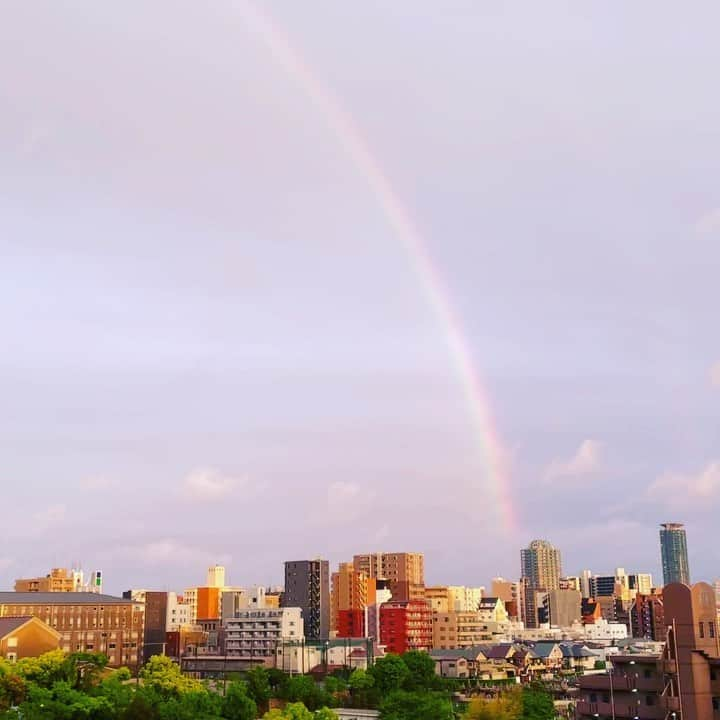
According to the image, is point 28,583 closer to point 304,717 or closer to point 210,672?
point 210,672

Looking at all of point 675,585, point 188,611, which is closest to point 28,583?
point 188,611

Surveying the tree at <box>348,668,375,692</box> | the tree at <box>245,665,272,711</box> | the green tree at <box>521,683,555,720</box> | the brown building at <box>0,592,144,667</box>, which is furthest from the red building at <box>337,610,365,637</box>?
the green tree at <box>521,683,555,720</box>

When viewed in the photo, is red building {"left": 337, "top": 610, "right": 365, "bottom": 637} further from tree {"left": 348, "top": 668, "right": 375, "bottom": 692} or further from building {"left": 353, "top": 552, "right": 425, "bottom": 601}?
tree {"left": 348, "top": 668, "right": 375, "bottom": 692}

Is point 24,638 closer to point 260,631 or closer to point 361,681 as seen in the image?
point 361,681

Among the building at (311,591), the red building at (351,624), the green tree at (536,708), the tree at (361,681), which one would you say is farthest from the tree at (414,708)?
the building at (311,591)

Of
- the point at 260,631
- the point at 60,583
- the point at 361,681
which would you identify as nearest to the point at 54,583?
the point at 60,583

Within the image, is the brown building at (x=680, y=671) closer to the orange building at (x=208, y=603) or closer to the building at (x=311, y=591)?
the building at (x=311, y=591)
